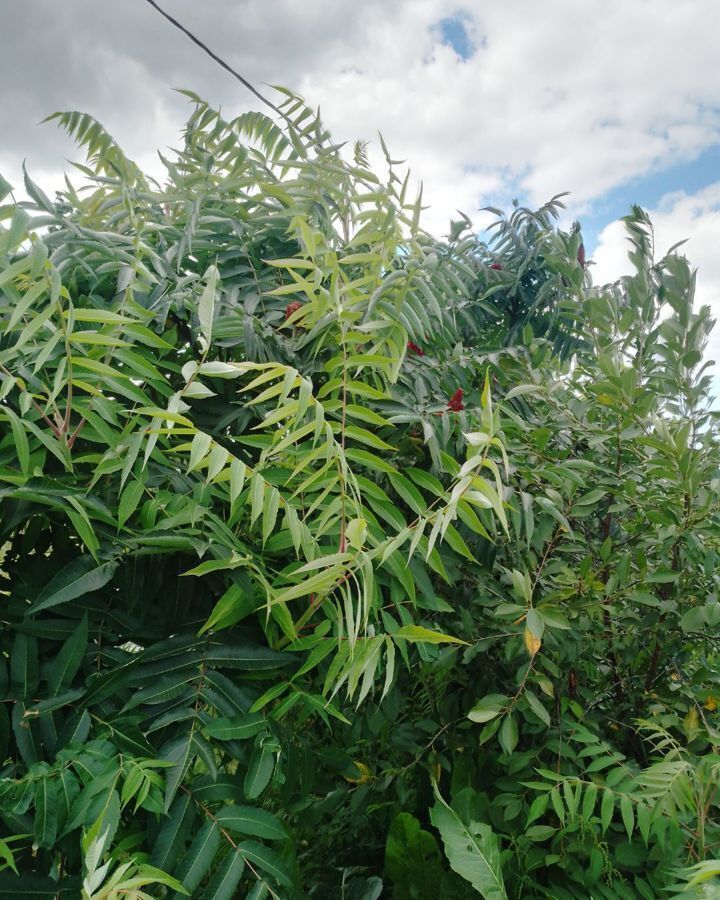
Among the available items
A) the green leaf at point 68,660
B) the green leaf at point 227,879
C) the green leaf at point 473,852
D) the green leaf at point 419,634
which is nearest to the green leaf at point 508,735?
the green leaf at point 473,852

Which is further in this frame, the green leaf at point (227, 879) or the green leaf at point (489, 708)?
the green leaf at point (489, 708)

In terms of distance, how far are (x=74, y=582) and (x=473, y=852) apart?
3.16ft

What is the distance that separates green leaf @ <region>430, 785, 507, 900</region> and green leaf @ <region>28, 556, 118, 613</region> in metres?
0.86

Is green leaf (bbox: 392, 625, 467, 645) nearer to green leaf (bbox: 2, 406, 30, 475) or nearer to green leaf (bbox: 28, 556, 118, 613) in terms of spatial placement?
green leaf (bbox: 28, 556, 118, 613)

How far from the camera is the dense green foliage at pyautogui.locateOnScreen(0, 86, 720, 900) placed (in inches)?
42.8

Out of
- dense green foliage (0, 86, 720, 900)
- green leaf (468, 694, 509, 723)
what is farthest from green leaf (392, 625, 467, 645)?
green leaf (468, 694, 509, 723)

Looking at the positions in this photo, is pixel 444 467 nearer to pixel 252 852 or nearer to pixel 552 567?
pixel 552 567

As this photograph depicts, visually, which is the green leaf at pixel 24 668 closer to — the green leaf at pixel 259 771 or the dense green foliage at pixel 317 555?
the dense green foliage at pixel 317 555

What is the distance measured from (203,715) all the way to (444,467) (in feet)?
2.06

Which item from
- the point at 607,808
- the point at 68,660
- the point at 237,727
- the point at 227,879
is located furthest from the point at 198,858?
the point at 607,808

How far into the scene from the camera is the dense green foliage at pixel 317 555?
3.56ft

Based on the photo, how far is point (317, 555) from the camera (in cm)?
121

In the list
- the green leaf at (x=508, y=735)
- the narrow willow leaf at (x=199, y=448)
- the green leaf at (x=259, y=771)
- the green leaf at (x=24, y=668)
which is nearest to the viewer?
the narrow willow leaf at (x=199, y=448)

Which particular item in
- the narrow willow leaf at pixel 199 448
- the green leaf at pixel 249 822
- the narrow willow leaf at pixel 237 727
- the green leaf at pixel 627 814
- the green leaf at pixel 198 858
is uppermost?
the narrow willow leaf at pixel 199 448
